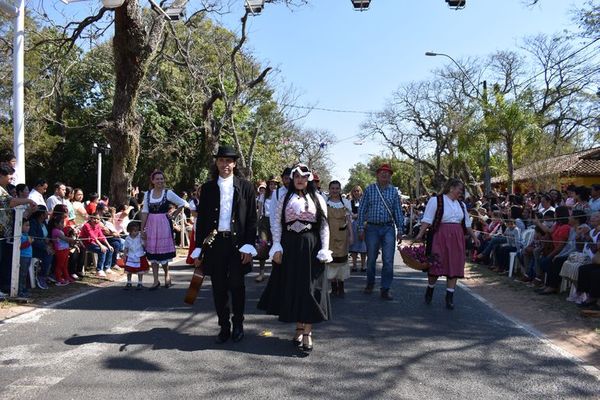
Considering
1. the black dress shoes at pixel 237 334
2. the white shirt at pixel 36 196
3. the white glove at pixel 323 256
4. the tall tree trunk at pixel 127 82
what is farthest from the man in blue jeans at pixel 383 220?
the tall tree trunk at pixel 127 82

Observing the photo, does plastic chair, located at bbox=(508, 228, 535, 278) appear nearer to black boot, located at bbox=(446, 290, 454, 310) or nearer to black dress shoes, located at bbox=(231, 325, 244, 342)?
black boot, located at bbox=(446, 290, 454, 310)

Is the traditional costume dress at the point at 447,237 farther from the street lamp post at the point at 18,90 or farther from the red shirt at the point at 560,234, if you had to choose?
the street lamp post at the point at 18,90

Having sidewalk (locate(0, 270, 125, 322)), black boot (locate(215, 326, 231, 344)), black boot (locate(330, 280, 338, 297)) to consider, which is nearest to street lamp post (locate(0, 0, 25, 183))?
sidewalk (locate(0, 270, 125, 322))

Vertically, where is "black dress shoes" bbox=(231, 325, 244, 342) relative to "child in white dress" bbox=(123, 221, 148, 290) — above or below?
below

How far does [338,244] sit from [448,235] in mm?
1693

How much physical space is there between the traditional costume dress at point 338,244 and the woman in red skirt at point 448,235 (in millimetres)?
1227

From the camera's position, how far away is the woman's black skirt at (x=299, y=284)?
534 cm

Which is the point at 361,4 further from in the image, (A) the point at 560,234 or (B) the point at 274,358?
(B) the point at 274,358

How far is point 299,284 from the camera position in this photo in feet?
17.7

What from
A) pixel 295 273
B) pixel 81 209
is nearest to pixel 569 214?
pixel 295 273

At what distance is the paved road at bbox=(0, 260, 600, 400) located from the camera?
14.1ft

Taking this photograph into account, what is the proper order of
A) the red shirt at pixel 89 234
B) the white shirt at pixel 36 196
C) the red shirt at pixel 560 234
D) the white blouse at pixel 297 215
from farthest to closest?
the red shirt at pixel 89 234, the white shirt at pixel 36 196, the red shirt at pixel 560 234, the white blouse at pixel 297 215

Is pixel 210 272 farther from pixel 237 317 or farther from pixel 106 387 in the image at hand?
pixel 106 387

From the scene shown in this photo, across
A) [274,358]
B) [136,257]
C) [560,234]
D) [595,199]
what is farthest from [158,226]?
[595,199]
